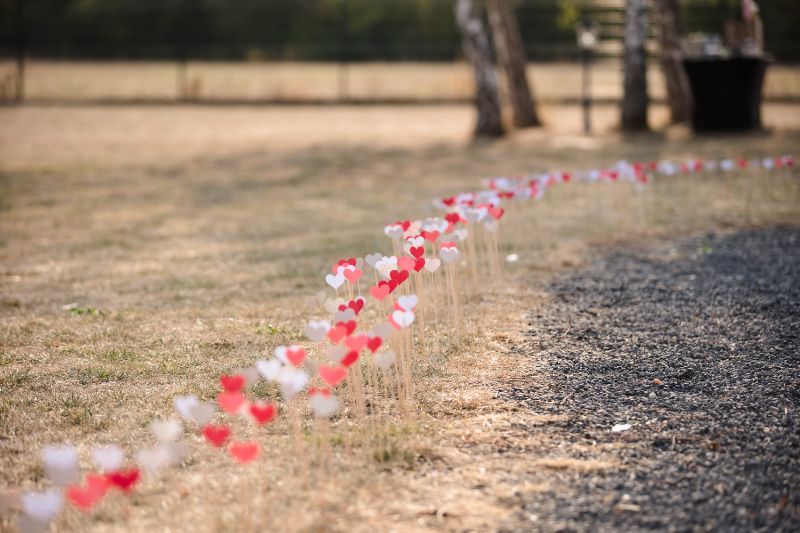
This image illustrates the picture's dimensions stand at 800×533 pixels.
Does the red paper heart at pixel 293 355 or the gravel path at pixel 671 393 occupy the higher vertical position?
the red paper heart at pixel 293 355

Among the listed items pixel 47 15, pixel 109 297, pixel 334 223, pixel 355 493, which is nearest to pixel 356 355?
pixel 355 493

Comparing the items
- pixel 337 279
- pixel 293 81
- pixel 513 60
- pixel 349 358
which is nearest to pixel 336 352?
pixel 349 358

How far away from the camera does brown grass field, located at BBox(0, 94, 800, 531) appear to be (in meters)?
2.93

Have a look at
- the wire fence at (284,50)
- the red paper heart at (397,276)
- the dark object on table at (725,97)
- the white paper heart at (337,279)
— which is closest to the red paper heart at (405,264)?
the red paper heart at (397,276)

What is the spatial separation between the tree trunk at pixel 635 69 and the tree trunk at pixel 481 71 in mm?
2049

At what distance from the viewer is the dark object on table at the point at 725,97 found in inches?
507

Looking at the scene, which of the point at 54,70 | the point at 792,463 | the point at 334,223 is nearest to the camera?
the point at 792,463

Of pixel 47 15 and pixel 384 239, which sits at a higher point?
pixel 47 15

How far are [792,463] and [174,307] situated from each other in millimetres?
3411

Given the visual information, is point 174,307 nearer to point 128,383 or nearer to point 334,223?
point 128,383

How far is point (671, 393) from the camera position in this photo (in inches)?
147

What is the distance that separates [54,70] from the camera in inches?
1046

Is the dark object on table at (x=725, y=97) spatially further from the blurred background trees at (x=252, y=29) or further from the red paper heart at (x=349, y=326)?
the blurred background trees at (x=252, y=29)

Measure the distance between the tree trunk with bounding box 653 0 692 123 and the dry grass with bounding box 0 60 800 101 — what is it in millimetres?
3834
